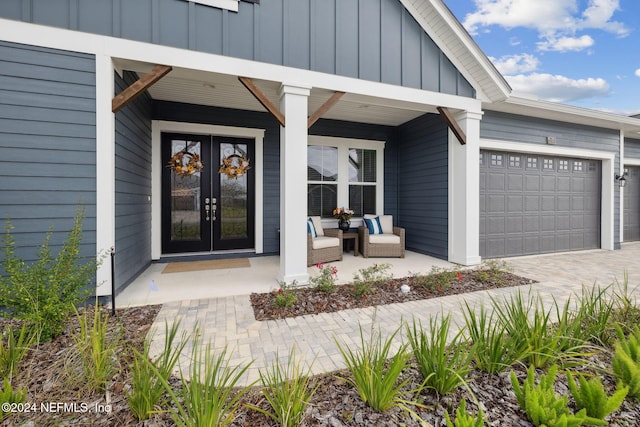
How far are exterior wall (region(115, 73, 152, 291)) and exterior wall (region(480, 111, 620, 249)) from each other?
578cm

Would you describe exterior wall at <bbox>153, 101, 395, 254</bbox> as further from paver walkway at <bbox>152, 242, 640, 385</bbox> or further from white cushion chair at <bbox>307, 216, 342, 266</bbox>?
paver walkway at <bbox>152, 242, 640, 385</bbox>

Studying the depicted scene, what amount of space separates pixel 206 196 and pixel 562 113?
710 cm

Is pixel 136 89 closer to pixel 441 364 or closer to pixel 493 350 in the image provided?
pixel 441 364

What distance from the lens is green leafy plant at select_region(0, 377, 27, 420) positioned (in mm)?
1392

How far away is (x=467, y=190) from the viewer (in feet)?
15.8

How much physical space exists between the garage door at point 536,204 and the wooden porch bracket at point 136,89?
5411mm

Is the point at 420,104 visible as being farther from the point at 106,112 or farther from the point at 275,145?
the point at 106,112

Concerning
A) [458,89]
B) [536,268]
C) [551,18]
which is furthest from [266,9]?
[551,18]

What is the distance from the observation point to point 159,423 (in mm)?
1371

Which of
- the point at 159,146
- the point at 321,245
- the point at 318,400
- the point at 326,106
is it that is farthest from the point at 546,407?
the point at 159,146

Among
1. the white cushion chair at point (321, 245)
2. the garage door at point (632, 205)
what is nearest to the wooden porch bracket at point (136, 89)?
the white cushion chair at point (321, 245)

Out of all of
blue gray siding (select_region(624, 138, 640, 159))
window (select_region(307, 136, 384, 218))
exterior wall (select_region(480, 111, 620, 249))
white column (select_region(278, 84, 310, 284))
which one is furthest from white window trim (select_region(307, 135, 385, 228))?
blue gray siding (select_region(624, 138, 640, 159))

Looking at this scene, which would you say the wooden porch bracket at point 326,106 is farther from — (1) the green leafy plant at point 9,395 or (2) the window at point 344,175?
(1) the green leafy plant at point 9,395

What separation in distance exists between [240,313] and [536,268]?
16.1 feet
